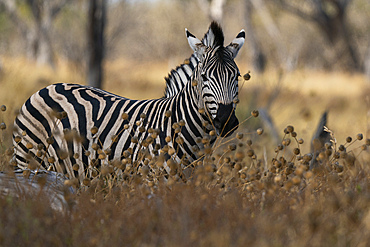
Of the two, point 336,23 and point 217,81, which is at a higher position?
point 336,23

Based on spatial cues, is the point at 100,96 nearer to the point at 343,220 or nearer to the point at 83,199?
the point at 83,199

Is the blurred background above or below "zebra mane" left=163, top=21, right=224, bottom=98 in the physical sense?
above

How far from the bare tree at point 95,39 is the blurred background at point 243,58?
2 cm

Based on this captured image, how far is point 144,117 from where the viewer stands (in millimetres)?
3252

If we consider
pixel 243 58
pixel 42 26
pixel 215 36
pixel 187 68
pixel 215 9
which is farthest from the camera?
pixel 243 58

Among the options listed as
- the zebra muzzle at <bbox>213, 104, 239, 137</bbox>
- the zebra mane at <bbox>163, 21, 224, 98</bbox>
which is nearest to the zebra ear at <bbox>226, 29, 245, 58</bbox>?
the zebra mane at <bbox>163, 21, 224, 98</bbox>

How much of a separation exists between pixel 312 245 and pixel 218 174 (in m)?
1.22

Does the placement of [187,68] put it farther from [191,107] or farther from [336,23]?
[336,23]

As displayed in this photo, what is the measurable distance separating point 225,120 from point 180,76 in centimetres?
99

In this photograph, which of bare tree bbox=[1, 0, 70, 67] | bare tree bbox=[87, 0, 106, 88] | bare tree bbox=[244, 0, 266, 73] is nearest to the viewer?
bare tree bbox=[87, 0, 106, 88]

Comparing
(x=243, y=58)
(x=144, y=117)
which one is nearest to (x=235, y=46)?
(x=144, y=117)

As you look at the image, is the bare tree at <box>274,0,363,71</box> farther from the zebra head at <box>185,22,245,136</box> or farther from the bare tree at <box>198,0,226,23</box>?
the zebra head at <box>185,22,245,136</box>

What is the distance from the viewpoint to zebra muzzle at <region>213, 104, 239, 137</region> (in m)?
3.26

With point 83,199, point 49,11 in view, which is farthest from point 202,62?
point 49,11
